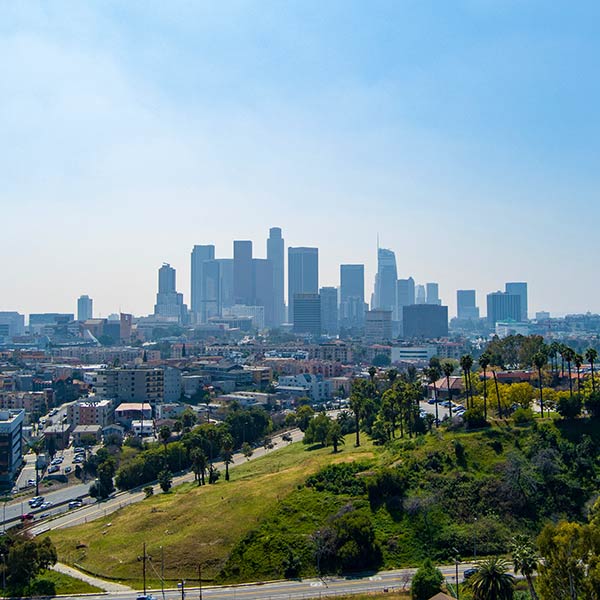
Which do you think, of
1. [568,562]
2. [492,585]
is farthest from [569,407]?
[492,585]

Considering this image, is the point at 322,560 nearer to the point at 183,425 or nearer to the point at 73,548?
the point at 73,548

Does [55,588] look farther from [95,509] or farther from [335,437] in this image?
[335,437]

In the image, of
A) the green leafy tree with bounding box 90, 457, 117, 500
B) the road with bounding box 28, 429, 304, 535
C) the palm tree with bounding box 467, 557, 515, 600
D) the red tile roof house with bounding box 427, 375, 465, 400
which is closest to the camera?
the palm tree with bounding box 467, 557, 515, 600

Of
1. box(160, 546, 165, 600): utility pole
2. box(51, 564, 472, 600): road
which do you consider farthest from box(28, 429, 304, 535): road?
box(51, 564, 472, 600): road

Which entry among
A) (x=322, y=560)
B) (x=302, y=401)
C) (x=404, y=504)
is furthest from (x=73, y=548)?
(x=302, y=401)

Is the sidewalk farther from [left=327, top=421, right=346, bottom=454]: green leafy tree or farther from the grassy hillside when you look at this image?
[left=327, top=421, right=346, bottom=454]: green leafy tree
